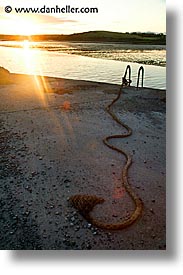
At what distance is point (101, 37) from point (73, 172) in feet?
3.47

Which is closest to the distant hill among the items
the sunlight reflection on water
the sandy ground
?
the sandy ground

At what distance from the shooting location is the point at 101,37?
2.81 metres

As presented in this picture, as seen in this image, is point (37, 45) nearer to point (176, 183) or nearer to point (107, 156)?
point (107, 156)

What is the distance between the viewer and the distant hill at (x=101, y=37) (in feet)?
8.50

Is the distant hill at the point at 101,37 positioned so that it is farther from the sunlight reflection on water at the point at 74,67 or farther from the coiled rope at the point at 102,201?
the coiled rope at the point at 102,201

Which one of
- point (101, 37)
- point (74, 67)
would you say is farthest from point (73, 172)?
point (74, 67)

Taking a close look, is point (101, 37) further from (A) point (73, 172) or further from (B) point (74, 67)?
(B) point (74, 67)

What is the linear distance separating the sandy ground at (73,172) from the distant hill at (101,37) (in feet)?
1.42

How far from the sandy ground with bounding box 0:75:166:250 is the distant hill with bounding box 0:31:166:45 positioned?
0.43m

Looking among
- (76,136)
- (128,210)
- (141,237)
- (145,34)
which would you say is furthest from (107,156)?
(145,34)

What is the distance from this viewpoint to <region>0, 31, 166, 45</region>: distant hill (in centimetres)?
259

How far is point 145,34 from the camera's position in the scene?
8.55 ft
